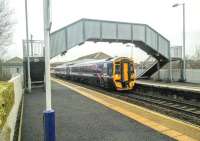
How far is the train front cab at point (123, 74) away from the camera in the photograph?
78.5ft

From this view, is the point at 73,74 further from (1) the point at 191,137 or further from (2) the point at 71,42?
(1) the point at 191,137

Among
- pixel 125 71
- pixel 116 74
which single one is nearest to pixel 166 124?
pixel 116 74

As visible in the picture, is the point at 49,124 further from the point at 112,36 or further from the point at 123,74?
the point at 112,36

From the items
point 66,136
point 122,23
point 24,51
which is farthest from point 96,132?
point 122,23

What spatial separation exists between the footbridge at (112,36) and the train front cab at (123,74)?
5.74 meters

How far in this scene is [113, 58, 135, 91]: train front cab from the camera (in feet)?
78.5

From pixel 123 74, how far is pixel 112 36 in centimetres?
801

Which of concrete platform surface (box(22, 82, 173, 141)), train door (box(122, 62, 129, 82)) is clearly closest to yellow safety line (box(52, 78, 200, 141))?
concrete platform surface (box(22, 82, 173, 141))

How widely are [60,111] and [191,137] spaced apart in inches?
232

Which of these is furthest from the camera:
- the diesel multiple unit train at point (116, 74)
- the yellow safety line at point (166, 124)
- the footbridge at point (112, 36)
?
the footbridge at point (112, 36)

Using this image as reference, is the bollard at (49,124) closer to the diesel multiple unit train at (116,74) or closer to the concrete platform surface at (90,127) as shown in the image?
the concrete platform surface at (90,127)

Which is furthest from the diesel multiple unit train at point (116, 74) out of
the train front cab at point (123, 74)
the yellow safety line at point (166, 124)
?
the yellow safety line at point (166, 124)

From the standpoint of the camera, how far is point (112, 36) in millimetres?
31328

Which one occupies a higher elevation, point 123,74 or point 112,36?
point 112,36
